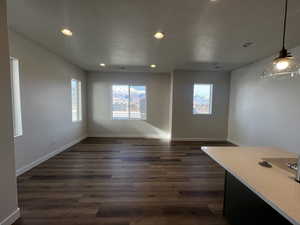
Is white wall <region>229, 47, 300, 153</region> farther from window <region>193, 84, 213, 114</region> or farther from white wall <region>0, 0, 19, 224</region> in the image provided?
white wall <region>0, 0, 19, 224</region>

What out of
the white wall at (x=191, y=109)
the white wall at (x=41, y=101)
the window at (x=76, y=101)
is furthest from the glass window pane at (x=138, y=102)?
the white wall at (x=41, y=101)

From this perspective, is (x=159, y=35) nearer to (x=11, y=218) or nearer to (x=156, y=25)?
(x=156, y=25)

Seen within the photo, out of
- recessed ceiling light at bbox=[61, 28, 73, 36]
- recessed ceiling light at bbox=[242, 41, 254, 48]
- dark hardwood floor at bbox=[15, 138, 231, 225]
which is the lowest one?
dark hardwood floor at bbox=[15, 138, 231, 225]

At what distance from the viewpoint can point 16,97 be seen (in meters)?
2.79

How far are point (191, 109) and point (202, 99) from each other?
0.60m

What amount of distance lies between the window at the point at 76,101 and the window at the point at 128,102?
1271mm

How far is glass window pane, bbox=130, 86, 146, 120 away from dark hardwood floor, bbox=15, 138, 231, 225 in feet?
8.32

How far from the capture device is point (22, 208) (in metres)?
2.01

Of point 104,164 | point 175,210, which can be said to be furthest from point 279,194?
point 104,164

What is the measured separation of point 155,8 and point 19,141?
3163mm

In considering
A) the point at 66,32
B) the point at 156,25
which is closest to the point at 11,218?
the point at 66,32

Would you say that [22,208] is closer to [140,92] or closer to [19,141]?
[19,141]

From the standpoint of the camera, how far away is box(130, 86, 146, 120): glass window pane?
6301 mm

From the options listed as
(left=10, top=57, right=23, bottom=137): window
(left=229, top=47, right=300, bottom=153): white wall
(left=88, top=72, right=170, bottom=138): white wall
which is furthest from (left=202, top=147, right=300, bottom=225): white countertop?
(left=88, top=72, right=170, bottom=138): white wall
